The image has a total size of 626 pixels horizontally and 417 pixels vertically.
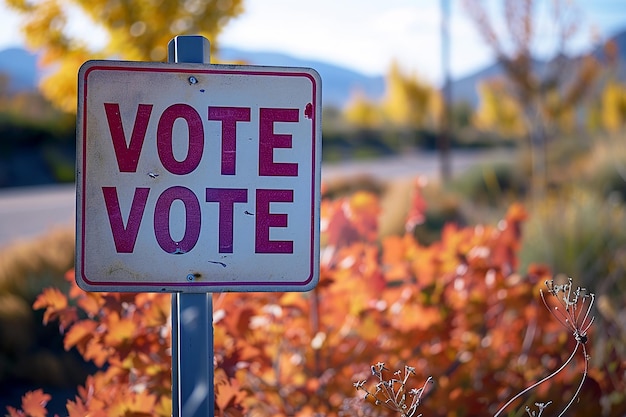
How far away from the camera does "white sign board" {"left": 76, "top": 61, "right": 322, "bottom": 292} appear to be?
1.54 m

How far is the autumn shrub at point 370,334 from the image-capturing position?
218 cm

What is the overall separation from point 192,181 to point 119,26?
17.1 feet

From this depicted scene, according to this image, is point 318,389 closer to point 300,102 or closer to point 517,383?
point 517,383

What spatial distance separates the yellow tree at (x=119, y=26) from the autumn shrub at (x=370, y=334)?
3678 mm

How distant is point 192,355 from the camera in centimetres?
152

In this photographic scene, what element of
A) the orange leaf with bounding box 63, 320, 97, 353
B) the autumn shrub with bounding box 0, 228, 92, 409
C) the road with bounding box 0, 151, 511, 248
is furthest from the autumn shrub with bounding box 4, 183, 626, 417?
the road with bounding box 0, 151, 511, 248

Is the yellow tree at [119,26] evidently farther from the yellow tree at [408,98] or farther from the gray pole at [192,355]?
the yellow tree at [408,98]

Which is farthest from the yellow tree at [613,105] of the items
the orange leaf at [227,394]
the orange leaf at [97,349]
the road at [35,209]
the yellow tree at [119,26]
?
the orange leaf at [227,394]

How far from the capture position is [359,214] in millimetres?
3016

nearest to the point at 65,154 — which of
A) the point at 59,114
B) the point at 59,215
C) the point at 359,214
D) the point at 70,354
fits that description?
the point at 59,114

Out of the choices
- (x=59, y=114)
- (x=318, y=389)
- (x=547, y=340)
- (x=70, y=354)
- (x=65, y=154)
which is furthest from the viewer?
(x=59, y=114)

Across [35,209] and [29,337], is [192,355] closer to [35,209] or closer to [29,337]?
[29,337]

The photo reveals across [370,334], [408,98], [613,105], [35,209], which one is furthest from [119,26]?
[408,98]

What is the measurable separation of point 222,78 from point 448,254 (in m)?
1.59
